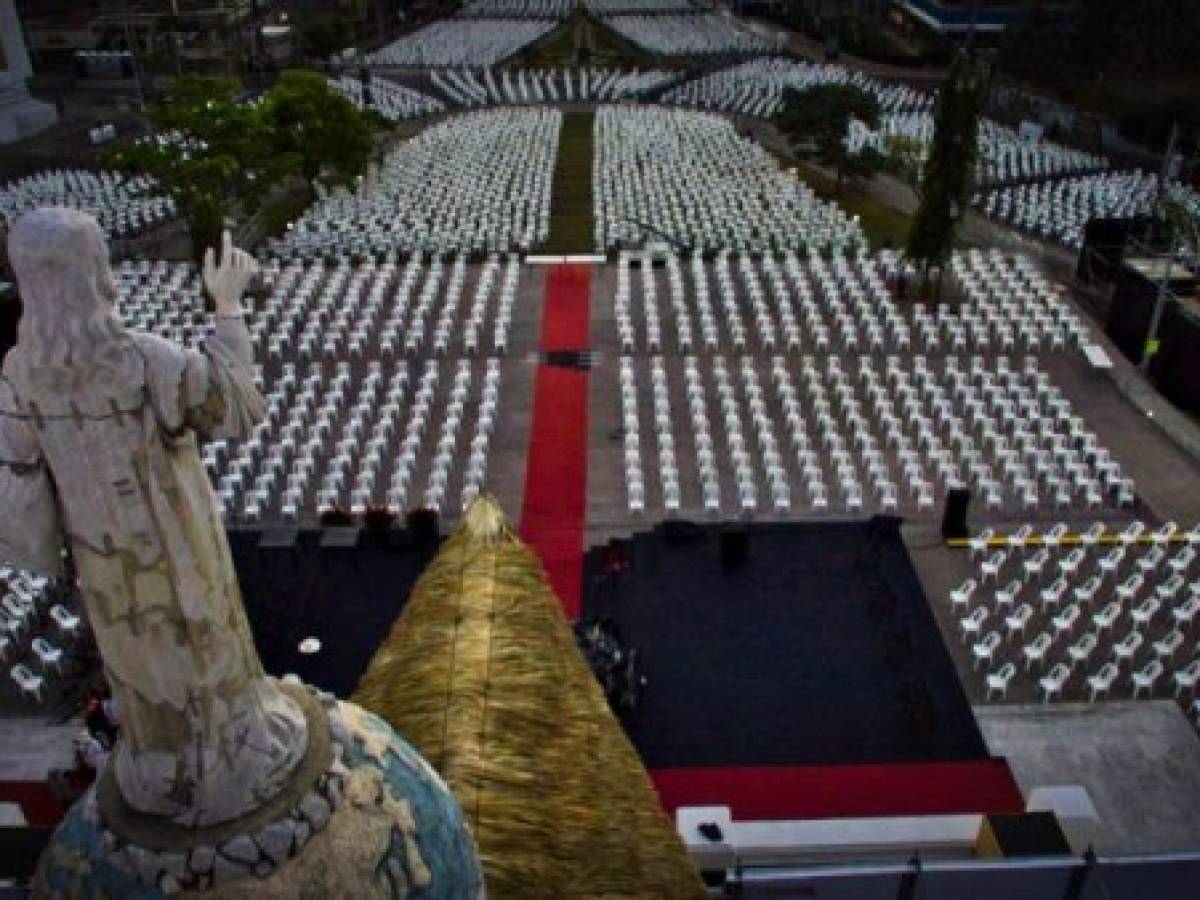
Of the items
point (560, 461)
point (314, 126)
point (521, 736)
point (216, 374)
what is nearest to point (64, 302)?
point (216, 374)

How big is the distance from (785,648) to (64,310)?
12299mm

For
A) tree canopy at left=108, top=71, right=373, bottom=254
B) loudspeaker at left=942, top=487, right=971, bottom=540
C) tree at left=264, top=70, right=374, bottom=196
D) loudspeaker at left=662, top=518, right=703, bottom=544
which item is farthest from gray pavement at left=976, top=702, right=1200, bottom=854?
tree at left=264, top=70, right=374, bottom=196

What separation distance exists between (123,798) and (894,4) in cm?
8907

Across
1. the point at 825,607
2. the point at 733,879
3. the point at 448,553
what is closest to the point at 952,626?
the point at 825,607

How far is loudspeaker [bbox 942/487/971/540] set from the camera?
16.1 m

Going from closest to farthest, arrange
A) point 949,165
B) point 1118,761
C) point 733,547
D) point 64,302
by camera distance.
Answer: point 64,302 < point 1118,761 < point 733,547 < point 949,165

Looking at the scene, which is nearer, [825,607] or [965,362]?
[825,607]

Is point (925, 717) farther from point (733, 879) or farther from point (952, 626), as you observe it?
point (733, 879)

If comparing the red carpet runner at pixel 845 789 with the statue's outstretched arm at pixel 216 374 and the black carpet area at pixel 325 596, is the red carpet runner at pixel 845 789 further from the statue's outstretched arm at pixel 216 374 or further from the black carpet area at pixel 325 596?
the statue's outstretched arm at pixel 216 374

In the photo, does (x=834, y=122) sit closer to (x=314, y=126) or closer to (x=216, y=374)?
(x=314, y=126)

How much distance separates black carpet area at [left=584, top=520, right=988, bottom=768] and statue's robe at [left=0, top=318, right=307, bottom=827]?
9.70m

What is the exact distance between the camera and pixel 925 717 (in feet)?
42.2

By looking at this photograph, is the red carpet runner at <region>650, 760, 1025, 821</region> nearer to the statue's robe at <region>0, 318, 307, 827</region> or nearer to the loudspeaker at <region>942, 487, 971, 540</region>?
the loudspeaker at <region>942, 487, 971, 540</region>

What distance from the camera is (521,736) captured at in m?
5.93
